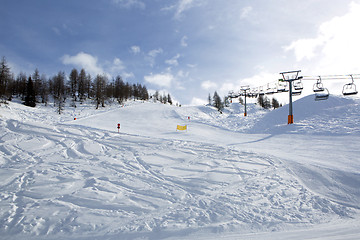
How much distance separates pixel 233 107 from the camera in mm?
90000

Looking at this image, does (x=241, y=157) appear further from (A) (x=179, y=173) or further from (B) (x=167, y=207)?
(B) (x=167, y=207)

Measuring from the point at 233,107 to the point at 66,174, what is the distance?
92.5 m

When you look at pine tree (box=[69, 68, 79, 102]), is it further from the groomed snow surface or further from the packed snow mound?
the packed snow mound

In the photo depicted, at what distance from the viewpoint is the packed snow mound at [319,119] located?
→ 41.3ft

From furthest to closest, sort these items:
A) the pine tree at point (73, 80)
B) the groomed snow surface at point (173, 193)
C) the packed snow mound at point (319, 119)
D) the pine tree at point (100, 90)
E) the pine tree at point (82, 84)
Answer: the pine tree at point (73, 80)
the pine tree at point (82, 84)
the pine tree at point (100, 90)
the packed snow mound at point (319, 119)
the groomed snow surface at point (173, 193)

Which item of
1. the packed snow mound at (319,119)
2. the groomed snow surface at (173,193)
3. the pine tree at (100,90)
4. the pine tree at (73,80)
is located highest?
the pine tree at (73,80)

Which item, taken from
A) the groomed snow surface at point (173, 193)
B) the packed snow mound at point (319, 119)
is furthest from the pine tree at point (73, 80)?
the packed snow mound at point (319, 119)

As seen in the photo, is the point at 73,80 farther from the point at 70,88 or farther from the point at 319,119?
the point at 319,119

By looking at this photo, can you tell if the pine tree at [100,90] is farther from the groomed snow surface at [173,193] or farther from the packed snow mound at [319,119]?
the packed snow mound at [319,119]

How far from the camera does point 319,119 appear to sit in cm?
1578

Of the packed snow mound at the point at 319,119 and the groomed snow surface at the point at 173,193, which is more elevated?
the packed snow mound at the point at 319,119

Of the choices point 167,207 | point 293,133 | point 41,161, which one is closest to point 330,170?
point 167,207

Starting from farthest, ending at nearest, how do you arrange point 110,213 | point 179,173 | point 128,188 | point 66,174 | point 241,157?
point 241,157 < point 179,173 < point 66,174 < point 128,188 < point 110,213

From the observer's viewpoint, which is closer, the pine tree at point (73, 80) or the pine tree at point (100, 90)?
the pine tree at point (100, 90)
